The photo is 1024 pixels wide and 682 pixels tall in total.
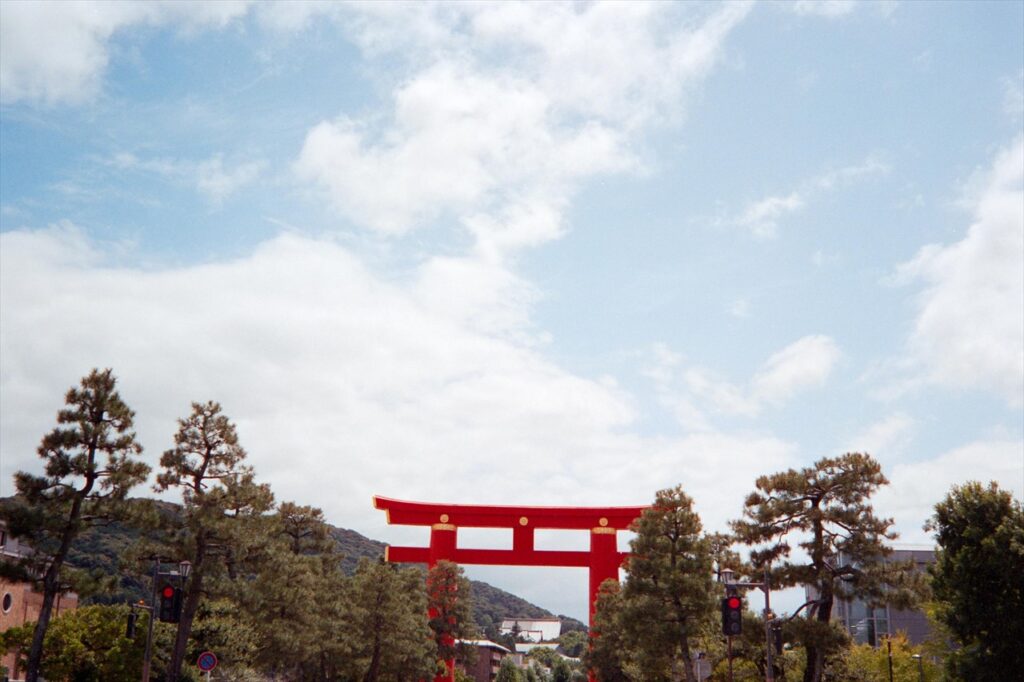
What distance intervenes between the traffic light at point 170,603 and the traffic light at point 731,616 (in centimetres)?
1213

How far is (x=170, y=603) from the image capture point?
65.0 ft

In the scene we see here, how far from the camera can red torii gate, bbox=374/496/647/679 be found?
53312 mm

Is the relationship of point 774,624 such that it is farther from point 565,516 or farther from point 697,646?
point 565,516

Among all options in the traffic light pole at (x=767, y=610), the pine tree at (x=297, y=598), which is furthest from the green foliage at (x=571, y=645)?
the traffic light pole at (x=767, y=610)

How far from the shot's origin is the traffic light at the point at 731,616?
62.4 ft

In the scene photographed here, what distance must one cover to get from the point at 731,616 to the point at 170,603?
12.4 m

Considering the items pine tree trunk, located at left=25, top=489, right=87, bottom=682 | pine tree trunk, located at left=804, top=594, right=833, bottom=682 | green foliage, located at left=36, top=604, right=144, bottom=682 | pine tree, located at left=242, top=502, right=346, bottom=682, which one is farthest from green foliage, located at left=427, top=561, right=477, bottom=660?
pine tree trunk, located at left=25, top=489, right=87, bottom=682

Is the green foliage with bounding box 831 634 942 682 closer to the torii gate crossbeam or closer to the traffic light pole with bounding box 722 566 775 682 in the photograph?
the traffic light pole with bounding box 722 566 775 682

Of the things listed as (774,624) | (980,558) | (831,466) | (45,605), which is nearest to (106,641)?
(45,605)

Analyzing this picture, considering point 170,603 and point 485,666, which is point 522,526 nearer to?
point 170,603

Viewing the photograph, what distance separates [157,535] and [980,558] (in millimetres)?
25897

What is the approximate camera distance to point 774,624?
94.4 ft

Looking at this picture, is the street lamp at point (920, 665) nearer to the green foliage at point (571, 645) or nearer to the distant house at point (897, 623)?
the distant house at point (897, 623)

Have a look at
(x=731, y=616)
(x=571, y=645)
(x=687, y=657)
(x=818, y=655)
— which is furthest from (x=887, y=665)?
(x=571, y=645)
